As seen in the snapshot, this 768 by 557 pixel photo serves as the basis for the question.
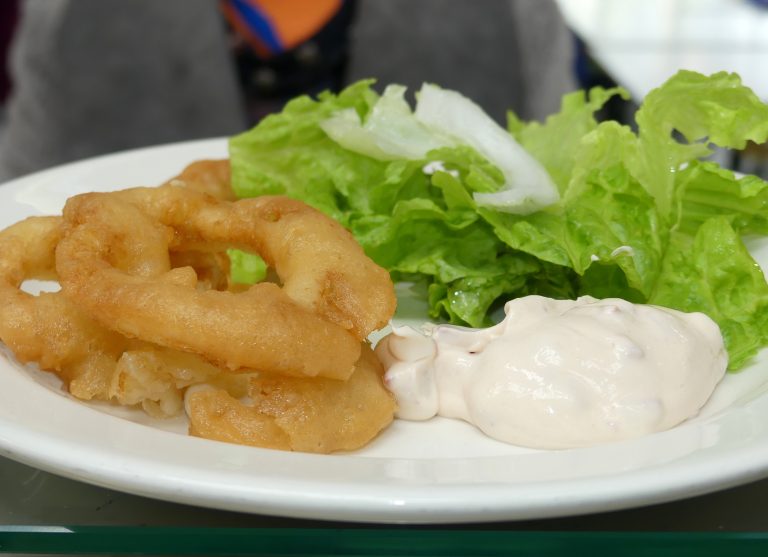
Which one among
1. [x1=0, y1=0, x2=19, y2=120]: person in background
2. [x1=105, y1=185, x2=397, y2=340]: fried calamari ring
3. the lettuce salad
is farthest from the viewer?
[x1=0, y1=0, x2=19, y2=120]: person in background

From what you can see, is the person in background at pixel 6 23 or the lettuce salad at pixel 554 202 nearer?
the lettuce salad at pixel 554 202

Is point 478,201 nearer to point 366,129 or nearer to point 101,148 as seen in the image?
point 366,129

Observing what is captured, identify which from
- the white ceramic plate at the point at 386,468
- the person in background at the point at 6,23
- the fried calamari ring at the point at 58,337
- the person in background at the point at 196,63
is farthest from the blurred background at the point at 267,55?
the white ceramic plate at the point at 386,468

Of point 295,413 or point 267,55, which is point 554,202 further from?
point 267,55

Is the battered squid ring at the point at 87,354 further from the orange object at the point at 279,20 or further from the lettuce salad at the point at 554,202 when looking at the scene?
the orange object at the point at 279,20

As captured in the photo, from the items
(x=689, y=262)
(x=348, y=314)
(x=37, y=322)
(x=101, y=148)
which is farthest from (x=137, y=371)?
(x=101, y=148)

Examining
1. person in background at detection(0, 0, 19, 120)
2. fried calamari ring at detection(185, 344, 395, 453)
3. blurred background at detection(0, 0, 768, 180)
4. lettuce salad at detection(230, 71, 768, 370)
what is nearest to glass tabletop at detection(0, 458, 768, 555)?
fried calamari ring at detection(185, 344, 395, 453)

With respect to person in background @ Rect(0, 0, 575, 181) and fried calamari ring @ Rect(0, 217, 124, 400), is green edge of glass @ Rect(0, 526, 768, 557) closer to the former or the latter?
fried calamari ring @ Rect(0, 217, 124, 400)
